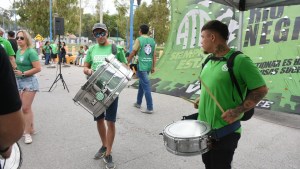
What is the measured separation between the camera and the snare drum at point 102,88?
3146mm

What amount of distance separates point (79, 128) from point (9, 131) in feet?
13.0

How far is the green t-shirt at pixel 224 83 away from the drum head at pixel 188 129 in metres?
0.12

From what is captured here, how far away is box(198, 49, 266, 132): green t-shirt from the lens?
2162mm

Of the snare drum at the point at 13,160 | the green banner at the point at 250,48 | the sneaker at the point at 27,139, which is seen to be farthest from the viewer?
the green banner at the point at 250,48

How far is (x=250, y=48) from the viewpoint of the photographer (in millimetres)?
7020

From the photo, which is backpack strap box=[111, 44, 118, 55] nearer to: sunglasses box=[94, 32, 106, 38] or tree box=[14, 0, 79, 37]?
sunglasses box=[94, 32, 106, 38]

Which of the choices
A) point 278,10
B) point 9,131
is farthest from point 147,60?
point 9,131

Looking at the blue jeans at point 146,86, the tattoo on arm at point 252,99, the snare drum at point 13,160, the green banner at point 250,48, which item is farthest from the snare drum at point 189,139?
the green banner at point 250,48

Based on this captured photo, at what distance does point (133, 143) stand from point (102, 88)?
5.38ft

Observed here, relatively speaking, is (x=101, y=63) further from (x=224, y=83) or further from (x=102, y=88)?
(x=224, y=83)

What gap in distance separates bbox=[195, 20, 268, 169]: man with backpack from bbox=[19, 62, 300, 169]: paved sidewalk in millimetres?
1527

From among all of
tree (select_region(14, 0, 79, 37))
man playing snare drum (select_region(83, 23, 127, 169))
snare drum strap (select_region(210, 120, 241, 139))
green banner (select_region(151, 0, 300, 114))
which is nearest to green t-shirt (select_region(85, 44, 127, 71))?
man playing snare drum (select_region(83, 23, 127, 169))

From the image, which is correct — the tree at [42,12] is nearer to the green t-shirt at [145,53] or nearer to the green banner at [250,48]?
the green banner at [250,48]

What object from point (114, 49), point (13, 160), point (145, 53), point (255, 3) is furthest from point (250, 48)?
point (13, 160)
